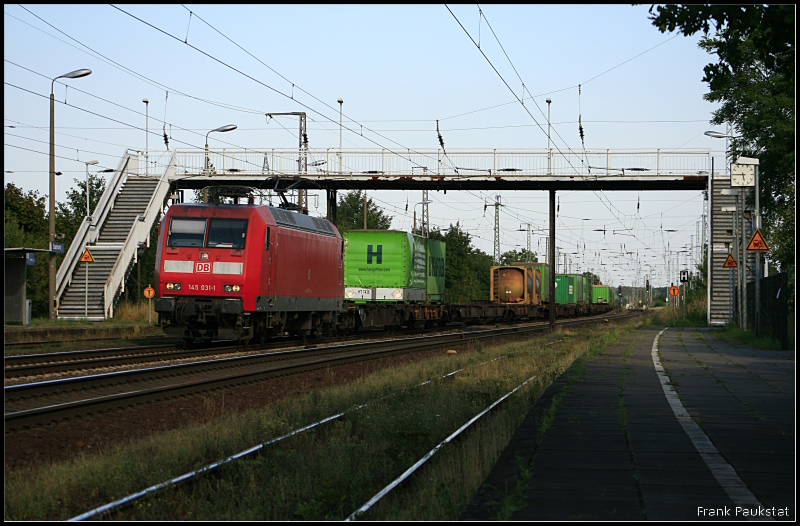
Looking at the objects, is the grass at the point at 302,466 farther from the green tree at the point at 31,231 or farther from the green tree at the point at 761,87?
the green tree at the point at 31,231

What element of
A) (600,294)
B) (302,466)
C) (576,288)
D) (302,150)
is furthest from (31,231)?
(600,294)

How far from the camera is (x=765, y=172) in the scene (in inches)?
1375

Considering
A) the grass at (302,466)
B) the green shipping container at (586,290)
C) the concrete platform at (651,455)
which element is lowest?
the grass at (302,466)

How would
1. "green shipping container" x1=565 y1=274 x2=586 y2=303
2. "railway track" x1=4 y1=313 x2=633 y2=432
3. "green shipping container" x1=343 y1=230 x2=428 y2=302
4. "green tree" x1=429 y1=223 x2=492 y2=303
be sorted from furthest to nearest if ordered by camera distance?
1. "green tree" x1=429 y1=223 x2=492 y2=303
2. "green shipping container" x1=565 y1=274 x2=586 y2=303
3. "green shipping container" x1=343 y1=230 x2=428 y2=302
4. "railway track" x1=4 y1=313 x2=633 y2=432

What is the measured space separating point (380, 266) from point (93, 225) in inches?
600

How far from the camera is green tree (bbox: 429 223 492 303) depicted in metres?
68.1

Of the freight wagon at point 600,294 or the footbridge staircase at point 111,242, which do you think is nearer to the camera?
the footbridge staircase at point 111,242

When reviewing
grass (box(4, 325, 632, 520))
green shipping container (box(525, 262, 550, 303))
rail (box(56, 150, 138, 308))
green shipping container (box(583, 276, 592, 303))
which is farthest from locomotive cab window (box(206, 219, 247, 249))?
green shipping container (box(583, 276, 592, 303))

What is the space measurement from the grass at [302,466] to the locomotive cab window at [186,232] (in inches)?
325

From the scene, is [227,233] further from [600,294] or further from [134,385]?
[600,294]

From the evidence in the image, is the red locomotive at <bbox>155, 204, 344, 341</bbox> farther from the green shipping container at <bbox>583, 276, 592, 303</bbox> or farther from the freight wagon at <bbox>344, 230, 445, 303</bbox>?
the green shipping container at <bbox>583, 276, 592, 303</bbox>

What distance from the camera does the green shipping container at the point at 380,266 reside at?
31.0 meters

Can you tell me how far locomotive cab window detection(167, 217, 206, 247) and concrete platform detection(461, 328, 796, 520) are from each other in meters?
9.69

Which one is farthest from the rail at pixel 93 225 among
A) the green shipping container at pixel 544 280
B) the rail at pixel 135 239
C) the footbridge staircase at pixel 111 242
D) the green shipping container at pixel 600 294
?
the green shipping container at pixel 600 294
